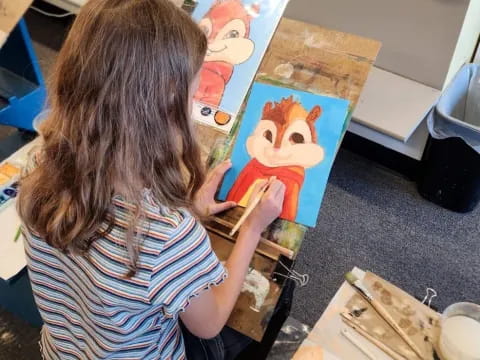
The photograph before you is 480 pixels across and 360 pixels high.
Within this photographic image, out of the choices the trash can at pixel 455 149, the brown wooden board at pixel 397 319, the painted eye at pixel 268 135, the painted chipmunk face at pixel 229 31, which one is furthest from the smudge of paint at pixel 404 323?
the trash can at pixel 455 149

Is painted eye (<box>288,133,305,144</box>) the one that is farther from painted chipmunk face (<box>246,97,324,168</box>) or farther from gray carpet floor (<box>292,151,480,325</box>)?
gray carpet floor (<box>292,151,480,325</box>)

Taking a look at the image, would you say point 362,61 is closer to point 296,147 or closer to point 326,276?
point 296,147

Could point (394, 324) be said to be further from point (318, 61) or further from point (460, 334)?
point (318, 61)

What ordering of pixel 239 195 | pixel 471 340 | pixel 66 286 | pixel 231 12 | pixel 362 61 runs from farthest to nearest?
1. pixel 231 12
2. pixel 362 61
3. pixel 239 195
4. pixel 471 340
5. pixel 66 286

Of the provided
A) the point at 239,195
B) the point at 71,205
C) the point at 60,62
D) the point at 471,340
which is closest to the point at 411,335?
the point at 471,340

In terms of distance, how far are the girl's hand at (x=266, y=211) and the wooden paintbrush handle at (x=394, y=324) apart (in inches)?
11.0

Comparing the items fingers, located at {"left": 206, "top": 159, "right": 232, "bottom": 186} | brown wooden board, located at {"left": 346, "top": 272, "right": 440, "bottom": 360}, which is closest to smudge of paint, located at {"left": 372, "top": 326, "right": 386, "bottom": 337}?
brown wooden board, located at {"left": 346, "top": 272, "right": 440, "bottom": 360}

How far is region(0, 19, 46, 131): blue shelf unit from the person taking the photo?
5.71 feet

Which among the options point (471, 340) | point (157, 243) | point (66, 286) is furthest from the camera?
point (471, 340)

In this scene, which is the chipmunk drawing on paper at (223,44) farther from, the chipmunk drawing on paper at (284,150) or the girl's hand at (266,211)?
the girl's hand at (266,211)

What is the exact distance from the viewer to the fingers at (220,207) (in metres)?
1.04

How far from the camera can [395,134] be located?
1.74 m

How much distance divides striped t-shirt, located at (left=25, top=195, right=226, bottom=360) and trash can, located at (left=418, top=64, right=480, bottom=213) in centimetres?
124

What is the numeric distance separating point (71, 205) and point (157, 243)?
14 cm
